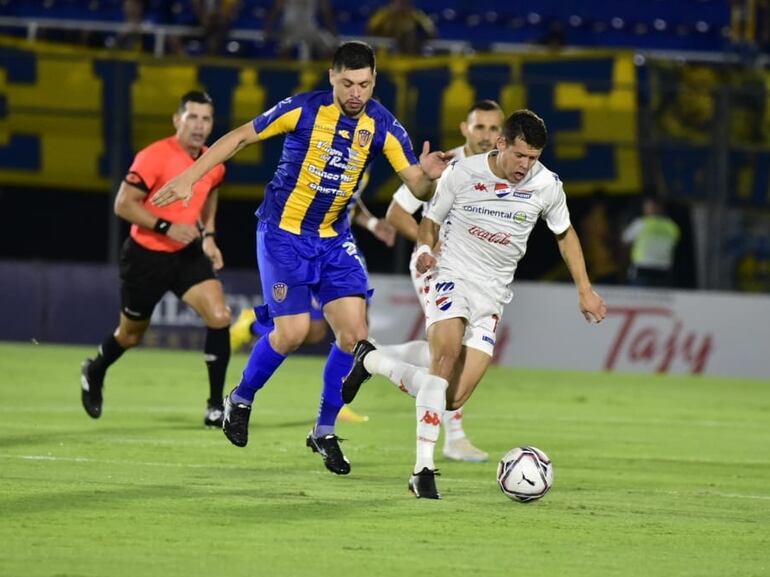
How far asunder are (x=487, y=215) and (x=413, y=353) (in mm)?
1770

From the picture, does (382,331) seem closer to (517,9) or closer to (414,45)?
(414,45)

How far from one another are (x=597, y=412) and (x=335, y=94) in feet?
19.8

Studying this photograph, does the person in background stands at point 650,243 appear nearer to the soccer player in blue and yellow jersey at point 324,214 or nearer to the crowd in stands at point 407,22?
the crowd in stands at point 407,22

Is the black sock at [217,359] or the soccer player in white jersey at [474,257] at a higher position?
the soccer player in white jersey at [474,257]

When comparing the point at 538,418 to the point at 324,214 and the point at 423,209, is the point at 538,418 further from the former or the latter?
the point at 324,214

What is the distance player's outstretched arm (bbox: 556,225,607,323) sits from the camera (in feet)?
26.4

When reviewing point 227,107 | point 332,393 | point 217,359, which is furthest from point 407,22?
point 332,393

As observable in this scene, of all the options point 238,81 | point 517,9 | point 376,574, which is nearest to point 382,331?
point 238,81

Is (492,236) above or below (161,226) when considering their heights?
above

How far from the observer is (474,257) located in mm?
8391

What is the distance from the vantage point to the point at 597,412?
13.6 metres

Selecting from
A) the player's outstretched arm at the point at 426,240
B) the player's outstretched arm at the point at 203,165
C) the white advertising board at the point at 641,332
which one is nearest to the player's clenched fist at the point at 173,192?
the player's outstretched arm at the point at 203,165

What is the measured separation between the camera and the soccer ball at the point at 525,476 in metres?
7.61

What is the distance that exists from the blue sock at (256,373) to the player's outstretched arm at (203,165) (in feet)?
4.05
